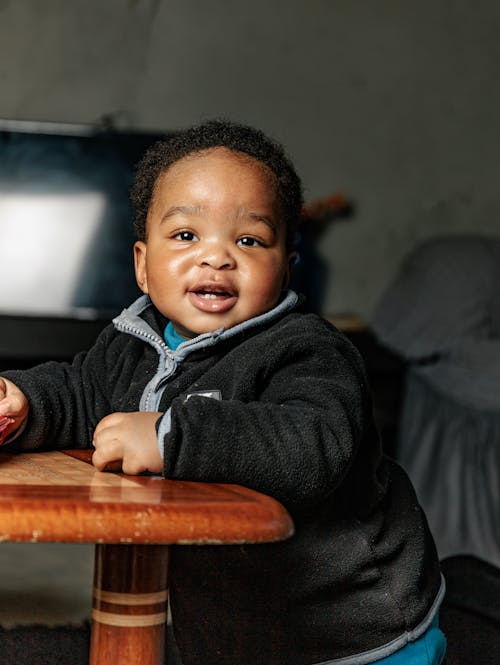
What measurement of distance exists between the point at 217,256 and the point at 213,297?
0.15 ft

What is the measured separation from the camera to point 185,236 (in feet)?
3.68

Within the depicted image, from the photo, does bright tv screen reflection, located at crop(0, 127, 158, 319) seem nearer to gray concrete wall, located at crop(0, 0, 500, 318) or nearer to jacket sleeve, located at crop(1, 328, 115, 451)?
gray concrete wall, located at crop(0, 0, 500, 318)

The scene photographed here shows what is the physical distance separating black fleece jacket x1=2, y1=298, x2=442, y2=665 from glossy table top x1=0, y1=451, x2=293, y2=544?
6.5 inches

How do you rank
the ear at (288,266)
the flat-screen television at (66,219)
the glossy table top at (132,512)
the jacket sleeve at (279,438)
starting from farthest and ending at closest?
the flat-screen television at (66,219), the ear at (288,266), the jacket sleeve at (279,438), the glossy table top at (132,512)

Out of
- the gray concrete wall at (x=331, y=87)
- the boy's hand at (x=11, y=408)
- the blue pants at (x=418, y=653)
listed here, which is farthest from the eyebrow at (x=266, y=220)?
the gray concrete wall at (x=331, y=87)

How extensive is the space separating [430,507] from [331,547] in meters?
2.15

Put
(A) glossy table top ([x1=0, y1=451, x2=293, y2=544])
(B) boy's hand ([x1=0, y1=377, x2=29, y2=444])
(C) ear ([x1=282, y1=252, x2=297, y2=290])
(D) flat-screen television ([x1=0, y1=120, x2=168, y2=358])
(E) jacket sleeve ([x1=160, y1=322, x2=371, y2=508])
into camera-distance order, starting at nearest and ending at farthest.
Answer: (A) glossy table top ([x1=0, y1=451, x2=293, y2=544]), (E) jacket sleeve ([x1=160, y1=322, x2=371, y2=508]), (B) boy's hand ([x1=0, y1=377, x2=29, y2=444]), (C) ear ([x1=282, y1=252, x2=297, y2=290]), (D) flat-screen television ([x1=0, y1=120, x2=168, y2=358])

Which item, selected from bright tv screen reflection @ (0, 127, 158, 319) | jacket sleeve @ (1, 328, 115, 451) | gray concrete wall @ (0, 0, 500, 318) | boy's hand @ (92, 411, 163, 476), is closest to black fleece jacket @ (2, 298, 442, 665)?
jacket sleeve @ (1, 328, 115, 451)

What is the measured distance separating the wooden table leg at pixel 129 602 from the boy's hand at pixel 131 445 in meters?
0.07

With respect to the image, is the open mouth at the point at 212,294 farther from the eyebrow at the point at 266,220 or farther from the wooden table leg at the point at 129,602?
the wooden table leg at the point at 129,602

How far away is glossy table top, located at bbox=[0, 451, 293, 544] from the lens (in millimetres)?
669

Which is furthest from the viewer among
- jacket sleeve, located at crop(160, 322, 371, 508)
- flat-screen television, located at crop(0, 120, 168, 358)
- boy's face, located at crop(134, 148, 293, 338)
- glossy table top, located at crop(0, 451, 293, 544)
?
flat-screen television, located at crop(0, 120, 168, 358)

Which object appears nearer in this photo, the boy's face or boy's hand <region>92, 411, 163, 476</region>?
boy's hand <region>92, 411, 163, 476</region>

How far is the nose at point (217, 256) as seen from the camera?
108cm
